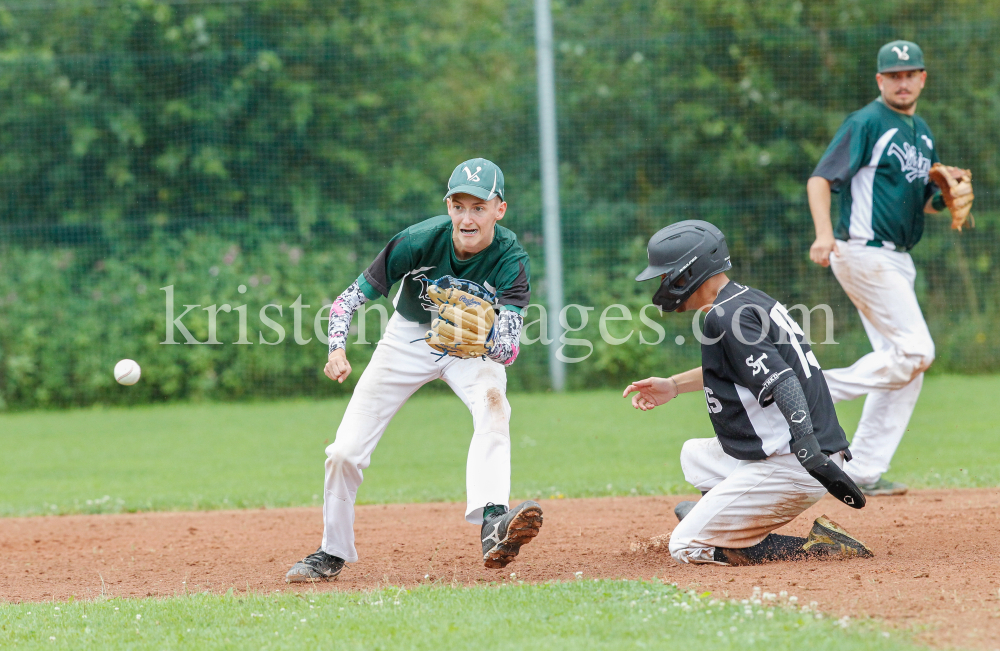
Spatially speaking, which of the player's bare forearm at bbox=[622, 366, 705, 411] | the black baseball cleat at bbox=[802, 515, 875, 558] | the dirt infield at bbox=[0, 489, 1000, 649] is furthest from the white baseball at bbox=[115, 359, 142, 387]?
the black baseball cleat at bbox=[802, 515, 875, 558]

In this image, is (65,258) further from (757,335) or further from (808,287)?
(757,335)

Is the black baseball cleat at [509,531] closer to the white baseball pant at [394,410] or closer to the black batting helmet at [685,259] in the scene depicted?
the white baseball pant at [394,410]

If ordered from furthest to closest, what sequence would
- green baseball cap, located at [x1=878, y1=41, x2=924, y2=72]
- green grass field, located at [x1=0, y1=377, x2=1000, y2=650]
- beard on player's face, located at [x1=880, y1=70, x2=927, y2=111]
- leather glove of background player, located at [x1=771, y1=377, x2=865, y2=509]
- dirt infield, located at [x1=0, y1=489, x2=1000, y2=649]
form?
beard on player's face, located at [x1=880, y1=70, x2=927, y2=111] → green baseball cap, located at [x1=878, y1=41, x2=924, y2=72] → leather glove of background player, located at [x1=771, y1=377, x2=865, y2=509] → dirt infield, located at [x1=0, y1=489, x2=1000, y2=649] → green grass field, located at [x1=0, y1=377, x2=1000, y2=650]

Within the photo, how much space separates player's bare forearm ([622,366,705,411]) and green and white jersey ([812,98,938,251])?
211 cm

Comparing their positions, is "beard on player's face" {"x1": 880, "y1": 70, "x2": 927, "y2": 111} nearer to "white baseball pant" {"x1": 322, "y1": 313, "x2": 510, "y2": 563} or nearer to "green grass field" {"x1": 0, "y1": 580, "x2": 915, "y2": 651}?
"white baseball pant" {"x1": 322, "y1": 313, "x2": 510, "y2": 563}

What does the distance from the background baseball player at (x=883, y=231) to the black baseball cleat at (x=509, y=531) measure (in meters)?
2.71

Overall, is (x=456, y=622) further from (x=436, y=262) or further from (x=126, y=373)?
(x=126, y=373)

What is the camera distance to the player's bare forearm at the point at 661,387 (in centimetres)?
473

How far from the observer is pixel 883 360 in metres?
6.07

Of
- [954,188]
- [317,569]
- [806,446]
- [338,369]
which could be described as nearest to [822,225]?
[954,188]

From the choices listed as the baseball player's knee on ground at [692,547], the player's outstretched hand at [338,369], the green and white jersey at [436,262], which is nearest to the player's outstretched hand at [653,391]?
the baseball player's knee on ground at [692,547]

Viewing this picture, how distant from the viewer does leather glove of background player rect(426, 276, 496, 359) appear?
4.45 m

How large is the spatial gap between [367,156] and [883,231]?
Result: 8.81 metres

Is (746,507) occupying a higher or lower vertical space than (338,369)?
lower
